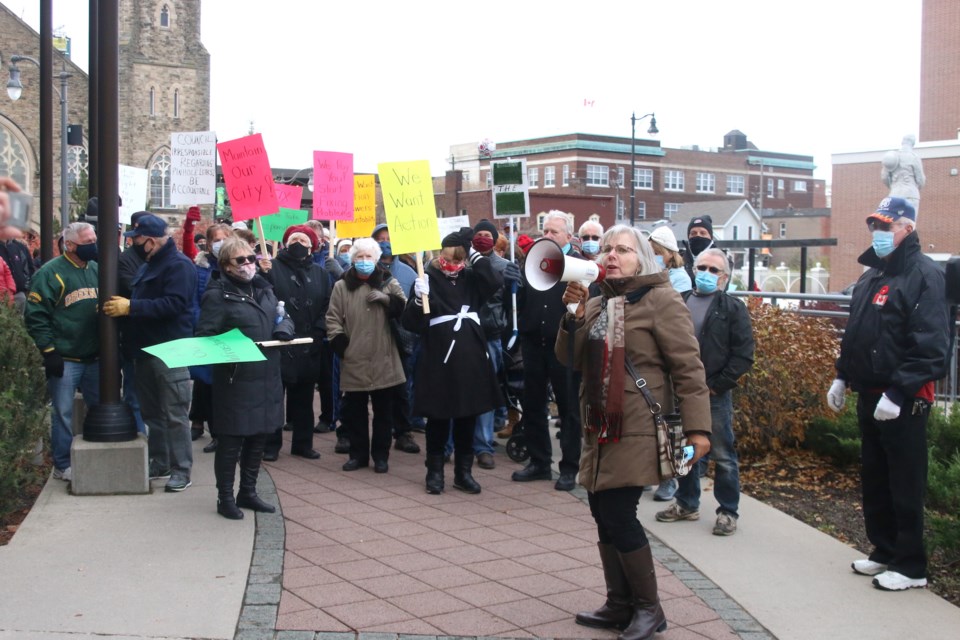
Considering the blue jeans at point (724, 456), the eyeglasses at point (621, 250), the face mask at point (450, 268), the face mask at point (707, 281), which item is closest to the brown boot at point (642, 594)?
the eyeglasses at point (621, 250)

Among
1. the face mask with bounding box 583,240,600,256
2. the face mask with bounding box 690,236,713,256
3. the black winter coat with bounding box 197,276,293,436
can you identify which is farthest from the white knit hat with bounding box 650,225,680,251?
the black winter coat with bounding box 197,276,293,436

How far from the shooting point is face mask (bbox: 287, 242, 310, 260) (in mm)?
9305

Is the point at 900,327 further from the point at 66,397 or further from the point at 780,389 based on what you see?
the point at 66,397

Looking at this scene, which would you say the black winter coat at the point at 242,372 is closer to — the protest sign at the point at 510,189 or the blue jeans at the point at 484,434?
the blue jeans at the point at 484,434

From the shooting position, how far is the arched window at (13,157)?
5338 cm

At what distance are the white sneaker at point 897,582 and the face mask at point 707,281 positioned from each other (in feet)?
6.85

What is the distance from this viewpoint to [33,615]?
5.05 meters

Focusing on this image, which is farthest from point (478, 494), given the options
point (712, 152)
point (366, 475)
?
point (712, 152)

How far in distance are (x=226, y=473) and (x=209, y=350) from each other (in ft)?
2.99

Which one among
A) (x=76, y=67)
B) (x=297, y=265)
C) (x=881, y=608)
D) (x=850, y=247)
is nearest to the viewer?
(x=881, y=608)

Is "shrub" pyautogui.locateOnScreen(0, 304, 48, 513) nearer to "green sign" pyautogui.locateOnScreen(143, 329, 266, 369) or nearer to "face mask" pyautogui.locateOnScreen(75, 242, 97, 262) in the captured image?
"face mask" pyautogui.locateOnScreen(75, 242, 97, 262)

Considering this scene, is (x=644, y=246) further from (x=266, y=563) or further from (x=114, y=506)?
(x=114, y=506)

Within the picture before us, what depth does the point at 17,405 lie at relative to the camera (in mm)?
6836

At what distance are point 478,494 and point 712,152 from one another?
357 feet
